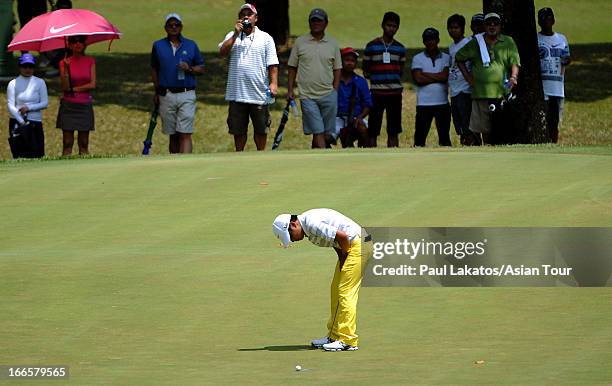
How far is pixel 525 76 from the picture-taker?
21656mm

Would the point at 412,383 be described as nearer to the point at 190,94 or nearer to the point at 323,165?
the point at 323,165

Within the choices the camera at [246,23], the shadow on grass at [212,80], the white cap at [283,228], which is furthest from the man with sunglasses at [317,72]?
the white cap at [283,228]

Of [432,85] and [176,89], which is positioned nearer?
[176,89]

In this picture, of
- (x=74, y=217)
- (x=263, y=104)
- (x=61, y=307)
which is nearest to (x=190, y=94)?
(x=263, y=104)

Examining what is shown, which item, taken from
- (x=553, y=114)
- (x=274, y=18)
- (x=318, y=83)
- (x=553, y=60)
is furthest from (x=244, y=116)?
(x=274, y=18)

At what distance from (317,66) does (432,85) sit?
243cm

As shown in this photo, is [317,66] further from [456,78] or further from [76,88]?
[76,88]

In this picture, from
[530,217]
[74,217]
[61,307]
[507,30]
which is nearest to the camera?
[61,307]

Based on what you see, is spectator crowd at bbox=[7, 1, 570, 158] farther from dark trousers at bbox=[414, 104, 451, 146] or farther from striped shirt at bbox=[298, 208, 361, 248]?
striped shirt at bbox=[298, 208, 361, 248]

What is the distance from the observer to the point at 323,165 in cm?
1783

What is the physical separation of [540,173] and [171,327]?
262 inches

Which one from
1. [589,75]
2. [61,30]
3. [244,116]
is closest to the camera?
[244,116]

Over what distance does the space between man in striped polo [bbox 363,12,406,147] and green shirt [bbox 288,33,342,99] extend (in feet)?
4.83

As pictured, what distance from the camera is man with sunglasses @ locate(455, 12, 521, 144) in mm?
19859
